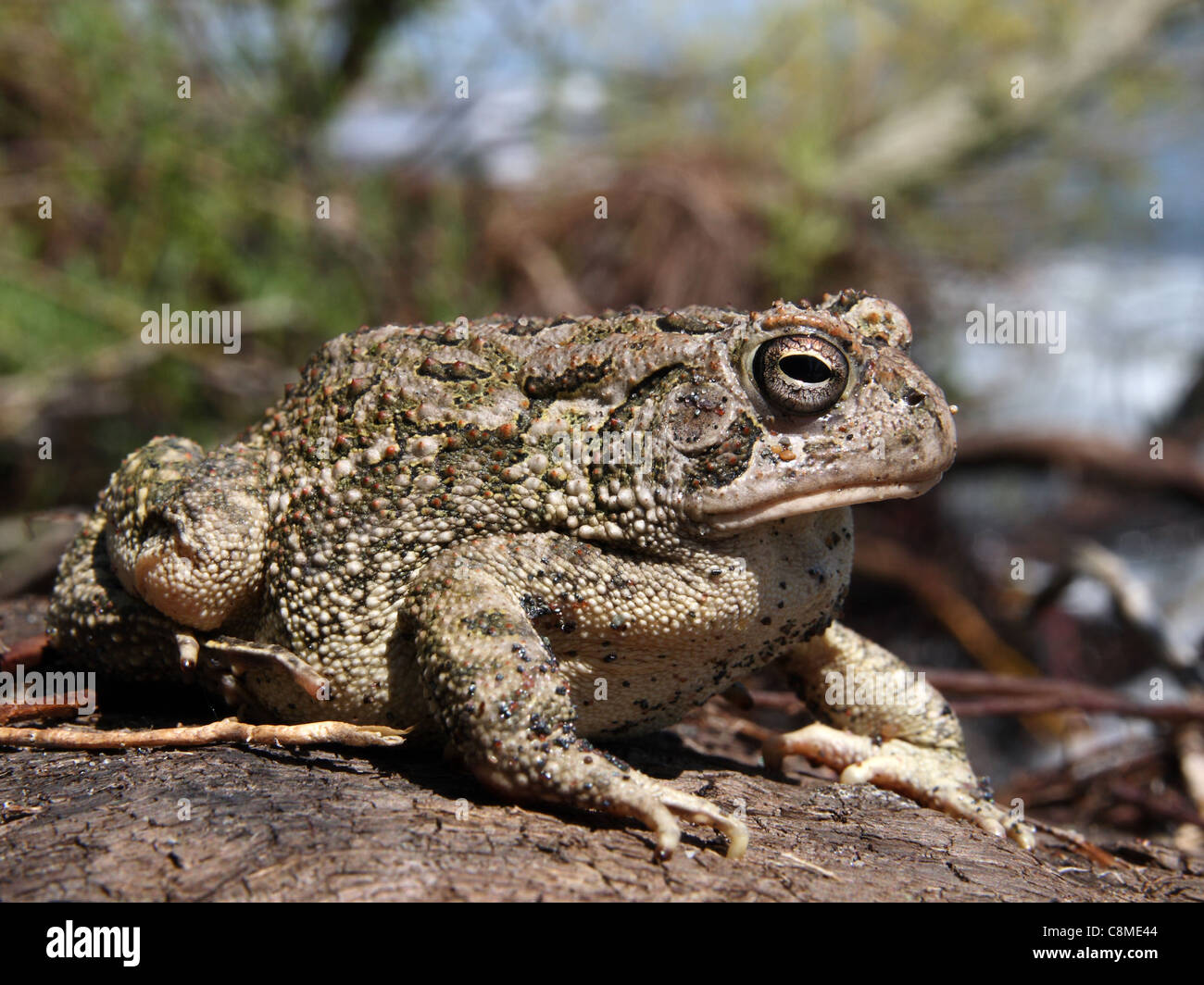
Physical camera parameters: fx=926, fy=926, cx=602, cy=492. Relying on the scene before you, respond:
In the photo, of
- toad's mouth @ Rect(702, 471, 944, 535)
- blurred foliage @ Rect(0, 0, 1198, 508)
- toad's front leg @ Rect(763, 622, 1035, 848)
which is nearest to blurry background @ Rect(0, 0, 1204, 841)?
blurred foliage @ Rect(0, 0, 1198, 508)

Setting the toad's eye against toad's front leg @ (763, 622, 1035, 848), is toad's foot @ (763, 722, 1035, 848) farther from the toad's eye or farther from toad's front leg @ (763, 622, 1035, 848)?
the toad's eye

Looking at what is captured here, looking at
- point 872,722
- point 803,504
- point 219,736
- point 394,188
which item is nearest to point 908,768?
point 872,722

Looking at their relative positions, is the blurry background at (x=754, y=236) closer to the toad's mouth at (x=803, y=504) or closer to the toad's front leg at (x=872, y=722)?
the toad's front leg at (x=872, y=722)

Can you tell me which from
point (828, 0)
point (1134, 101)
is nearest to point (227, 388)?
point (828, 0)

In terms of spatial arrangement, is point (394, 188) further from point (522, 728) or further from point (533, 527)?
point (522, 728)

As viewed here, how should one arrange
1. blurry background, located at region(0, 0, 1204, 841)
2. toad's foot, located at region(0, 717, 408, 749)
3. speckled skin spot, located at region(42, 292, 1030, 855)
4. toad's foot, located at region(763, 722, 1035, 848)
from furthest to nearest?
blurry background, located at region(0, 0, 1204, 841) < toad's foot, located at region(763, 722, 1035, 848) < toad's foot, located at region(0, 717, 408, 749) < speckled skin spot, located at region(42, 292, 1030, 855)

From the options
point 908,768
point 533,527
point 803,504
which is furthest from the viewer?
point 908,768
